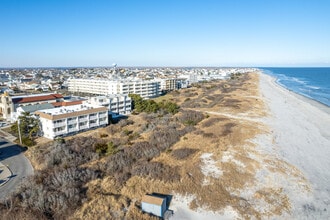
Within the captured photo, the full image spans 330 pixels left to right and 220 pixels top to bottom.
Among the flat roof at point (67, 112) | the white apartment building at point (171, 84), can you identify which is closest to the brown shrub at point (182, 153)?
the flat roof at point (67, 112)

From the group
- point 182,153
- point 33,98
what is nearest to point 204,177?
point 182,153

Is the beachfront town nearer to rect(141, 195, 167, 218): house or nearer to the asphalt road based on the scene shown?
the asphalt road

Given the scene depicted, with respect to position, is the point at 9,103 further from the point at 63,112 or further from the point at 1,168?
the point at 1,168

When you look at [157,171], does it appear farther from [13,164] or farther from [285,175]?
[13,164]

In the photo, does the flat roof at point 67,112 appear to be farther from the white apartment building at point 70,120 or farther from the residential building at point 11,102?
the residential building at point 11,102

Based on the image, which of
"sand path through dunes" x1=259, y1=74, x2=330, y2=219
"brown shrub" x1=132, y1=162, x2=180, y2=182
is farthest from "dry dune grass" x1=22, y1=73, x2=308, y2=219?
"sand path through dunes" x1=259, y1=74, x2=330, y2=219

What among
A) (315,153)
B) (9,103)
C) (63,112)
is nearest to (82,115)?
(63,112)

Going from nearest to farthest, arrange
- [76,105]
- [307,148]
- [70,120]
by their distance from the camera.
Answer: [307,148] → [70,120] → [76,105]
